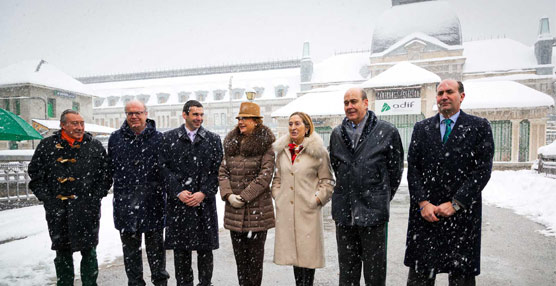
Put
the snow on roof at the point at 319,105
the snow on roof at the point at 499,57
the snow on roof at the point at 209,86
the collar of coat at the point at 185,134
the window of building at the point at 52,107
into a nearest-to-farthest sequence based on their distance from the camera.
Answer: the collar of coat at the point at 185,134 → the snow on roof at the point at 319,105 → the snow on roof at the point at 499,57 → the window of building at the point at 52,107 → the snow on roof at the point at 209,86

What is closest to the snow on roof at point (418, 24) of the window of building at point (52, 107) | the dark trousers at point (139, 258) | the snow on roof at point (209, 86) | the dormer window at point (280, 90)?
the snow on roof at point (209, 86)

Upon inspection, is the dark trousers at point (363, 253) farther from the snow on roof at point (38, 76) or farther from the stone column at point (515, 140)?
the snow on roof at point (38, 76)

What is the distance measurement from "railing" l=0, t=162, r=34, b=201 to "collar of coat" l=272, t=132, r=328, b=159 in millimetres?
10961

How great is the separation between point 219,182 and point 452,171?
8.59ft

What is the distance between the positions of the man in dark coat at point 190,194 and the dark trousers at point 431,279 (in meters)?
2.30

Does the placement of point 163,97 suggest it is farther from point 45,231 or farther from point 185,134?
point 185,134

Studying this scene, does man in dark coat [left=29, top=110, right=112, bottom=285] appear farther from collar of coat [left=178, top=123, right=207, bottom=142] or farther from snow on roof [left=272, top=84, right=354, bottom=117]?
snow on roof [left=272, top=84, right=354, bottom=117]

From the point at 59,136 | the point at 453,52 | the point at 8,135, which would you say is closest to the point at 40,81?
the point at 8,135

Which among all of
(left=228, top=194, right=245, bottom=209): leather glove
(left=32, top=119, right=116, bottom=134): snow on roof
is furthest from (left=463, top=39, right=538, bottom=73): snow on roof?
(left=228, top=194, right=245, bottom=209): leather glove

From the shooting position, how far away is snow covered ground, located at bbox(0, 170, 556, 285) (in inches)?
190

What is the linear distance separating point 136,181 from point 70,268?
1.35 meters

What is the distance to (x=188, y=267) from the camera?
163 inches

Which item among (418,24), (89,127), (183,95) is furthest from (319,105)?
(183,95)

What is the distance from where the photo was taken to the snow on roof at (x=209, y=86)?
48.0 metres
